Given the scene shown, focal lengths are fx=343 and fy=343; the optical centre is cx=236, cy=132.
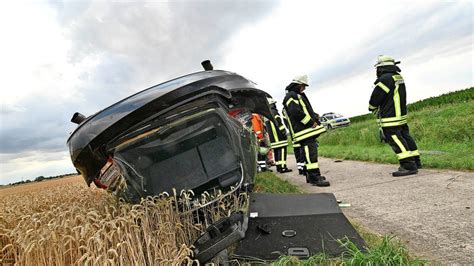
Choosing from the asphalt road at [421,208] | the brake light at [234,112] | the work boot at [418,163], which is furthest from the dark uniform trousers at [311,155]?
the brake light at [234,112]

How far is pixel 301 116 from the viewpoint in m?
5.92

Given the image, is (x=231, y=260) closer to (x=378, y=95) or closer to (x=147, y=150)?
(x=147, y=150)

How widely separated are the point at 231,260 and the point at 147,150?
1.12 metres

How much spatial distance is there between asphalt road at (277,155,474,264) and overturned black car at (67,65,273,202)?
141 centimetres

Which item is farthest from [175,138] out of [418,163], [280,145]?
[280,145]

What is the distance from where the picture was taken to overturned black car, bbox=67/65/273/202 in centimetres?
252

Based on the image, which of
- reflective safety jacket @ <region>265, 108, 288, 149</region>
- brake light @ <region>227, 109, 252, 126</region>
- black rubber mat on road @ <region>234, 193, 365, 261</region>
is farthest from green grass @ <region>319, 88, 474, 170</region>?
brake light @ <region>227, 109, 252, 126</region>

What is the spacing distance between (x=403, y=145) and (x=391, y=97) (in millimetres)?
854

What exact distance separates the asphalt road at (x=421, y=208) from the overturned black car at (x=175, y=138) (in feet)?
4.63

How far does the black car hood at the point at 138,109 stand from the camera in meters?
2.46

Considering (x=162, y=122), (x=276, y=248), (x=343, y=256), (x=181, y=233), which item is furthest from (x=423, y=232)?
(x=162, y=122)

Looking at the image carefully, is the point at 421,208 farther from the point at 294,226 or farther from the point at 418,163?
the point at 418,163

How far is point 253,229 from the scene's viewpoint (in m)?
2.99

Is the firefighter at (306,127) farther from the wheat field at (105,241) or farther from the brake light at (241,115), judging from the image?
the wheat field at (105,241)
